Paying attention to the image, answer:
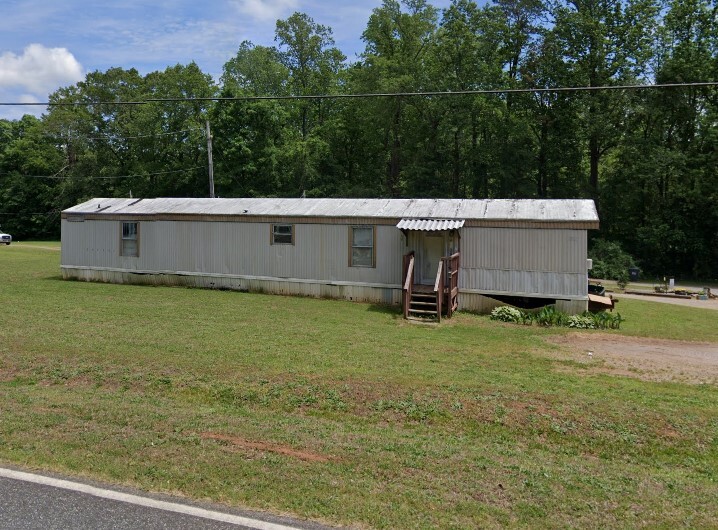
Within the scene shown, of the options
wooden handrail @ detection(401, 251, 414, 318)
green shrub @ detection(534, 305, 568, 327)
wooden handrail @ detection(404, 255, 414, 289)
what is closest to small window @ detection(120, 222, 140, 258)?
wooden handrail @ detection(401, 251, 414, 318)

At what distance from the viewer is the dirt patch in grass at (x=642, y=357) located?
8.72 m

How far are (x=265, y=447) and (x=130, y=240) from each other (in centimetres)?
1610

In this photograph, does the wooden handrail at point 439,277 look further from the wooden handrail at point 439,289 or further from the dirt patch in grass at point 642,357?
the dirt patch in grass at point 642,357

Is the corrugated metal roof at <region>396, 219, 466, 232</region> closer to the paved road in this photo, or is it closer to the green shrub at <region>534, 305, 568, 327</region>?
the green shrub at <region>534, 305, 568, 327</region>

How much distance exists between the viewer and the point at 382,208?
16.6 m

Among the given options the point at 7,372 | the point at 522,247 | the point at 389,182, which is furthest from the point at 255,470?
the point at 389,182

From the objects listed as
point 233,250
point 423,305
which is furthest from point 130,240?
point 423,305

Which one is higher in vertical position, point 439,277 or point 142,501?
point 439,277

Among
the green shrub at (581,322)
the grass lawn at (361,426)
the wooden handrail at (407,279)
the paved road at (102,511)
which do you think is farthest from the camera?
the wooden handrail at (407,279)

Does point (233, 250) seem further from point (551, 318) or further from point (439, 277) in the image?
point (551, 318)

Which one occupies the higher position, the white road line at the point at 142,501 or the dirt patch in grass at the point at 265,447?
the dirt patch in grass at the point at 265,447

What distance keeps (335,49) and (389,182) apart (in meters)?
14.2

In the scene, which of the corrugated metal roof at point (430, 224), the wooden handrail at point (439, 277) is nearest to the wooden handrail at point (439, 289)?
the wooden handrail at point (439, 277)

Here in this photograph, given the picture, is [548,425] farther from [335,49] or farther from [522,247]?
[335,49]
